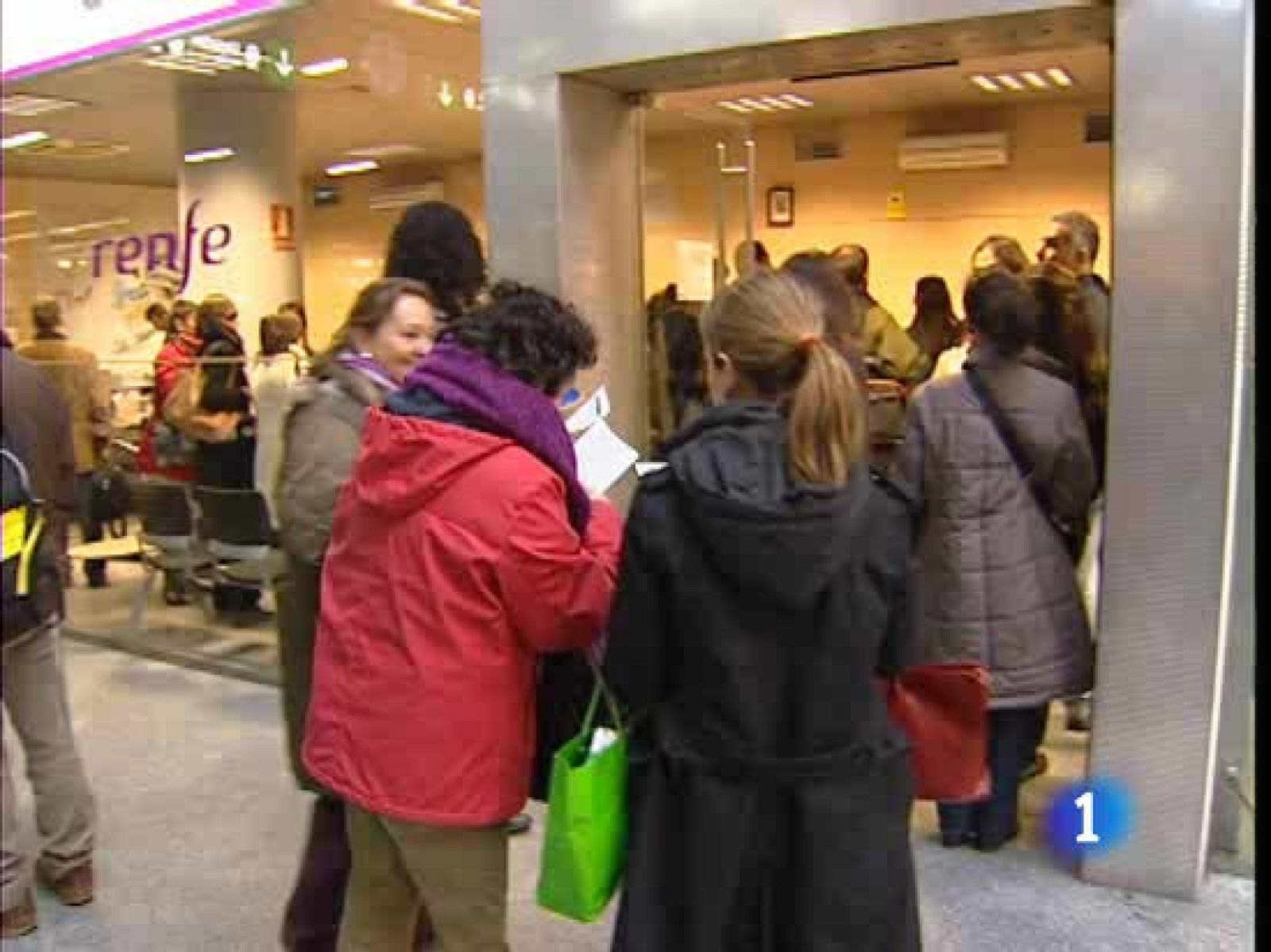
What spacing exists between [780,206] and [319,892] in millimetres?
7563

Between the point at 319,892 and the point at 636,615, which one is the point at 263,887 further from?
the point at 636,615

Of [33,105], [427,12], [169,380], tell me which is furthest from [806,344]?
[33,105]

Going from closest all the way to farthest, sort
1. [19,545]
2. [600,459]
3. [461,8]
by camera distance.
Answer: [600,459] → [19,545] → [461,8]

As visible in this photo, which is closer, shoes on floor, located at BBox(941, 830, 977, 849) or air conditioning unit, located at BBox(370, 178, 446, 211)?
shoes on floor, located at BBox(941, 830, 977, 849)

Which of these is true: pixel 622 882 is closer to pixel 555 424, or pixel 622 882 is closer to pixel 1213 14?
pixel 555 424

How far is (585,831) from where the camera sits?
1.90 metres

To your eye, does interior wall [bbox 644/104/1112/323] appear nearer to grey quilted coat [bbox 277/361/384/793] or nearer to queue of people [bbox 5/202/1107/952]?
grey quilted coat [bbox 277/361/384/793]

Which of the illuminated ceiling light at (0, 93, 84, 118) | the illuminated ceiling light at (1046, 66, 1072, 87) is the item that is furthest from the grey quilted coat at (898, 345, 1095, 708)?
the illuminated ceiling light at (0, 93, 84, 118)

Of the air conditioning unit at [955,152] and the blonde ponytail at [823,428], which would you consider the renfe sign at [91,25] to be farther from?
the air conditioning unit at [955,152]

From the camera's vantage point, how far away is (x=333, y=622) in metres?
2.15

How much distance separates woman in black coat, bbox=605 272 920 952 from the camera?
1.79 m

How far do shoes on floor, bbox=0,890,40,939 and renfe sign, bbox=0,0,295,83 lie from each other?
8.72 ft

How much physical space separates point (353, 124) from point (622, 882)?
8518 mm

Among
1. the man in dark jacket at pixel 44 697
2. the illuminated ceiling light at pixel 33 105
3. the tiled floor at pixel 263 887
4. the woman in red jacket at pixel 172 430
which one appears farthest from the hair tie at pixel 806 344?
the illuminated ceiling light at pixel 33 105
